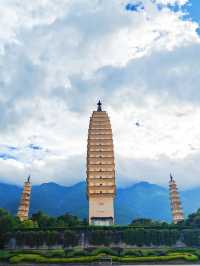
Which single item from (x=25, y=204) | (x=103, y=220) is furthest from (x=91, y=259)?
(x=25, y=204)

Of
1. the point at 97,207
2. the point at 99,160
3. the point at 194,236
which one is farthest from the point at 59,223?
the point at 194,236

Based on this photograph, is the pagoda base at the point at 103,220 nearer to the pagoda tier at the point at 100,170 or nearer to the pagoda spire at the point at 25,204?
the pagoda tier at the point at 100,170

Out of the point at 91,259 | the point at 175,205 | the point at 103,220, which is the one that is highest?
the point at 175,205

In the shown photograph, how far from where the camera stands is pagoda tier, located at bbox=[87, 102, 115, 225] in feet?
196

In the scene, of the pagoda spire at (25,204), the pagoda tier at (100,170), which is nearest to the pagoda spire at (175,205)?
the pagoda tier at (100,170)

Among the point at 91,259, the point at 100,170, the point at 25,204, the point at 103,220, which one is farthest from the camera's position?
the point at 25,204

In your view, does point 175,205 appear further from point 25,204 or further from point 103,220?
point 25,204

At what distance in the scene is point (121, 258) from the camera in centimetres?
3450

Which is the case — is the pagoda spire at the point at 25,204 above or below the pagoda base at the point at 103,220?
above

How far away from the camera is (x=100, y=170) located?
207 feet

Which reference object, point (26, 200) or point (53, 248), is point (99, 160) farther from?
point (53, 248)

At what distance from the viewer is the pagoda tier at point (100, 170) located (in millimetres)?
59688

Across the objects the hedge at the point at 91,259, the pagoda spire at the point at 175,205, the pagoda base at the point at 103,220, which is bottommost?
the hedge at the point at 91,259

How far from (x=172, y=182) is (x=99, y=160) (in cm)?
1322
